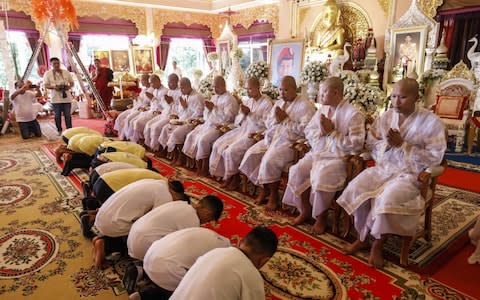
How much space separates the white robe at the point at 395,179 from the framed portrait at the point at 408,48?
6.12 meters

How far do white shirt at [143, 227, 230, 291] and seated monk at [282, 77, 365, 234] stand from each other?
1342 mm

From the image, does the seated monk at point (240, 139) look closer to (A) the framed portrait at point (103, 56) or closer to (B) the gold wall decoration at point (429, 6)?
(B) the gold wall decoration at point (429, 6)

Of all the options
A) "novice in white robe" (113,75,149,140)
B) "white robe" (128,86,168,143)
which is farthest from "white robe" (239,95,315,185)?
"novice in white robe" (113,75,149,140)

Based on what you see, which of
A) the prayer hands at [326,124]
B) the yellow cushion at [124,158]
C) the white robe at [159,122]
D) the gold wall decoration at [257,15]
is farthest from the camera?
the gold wall decoration at [257,15]

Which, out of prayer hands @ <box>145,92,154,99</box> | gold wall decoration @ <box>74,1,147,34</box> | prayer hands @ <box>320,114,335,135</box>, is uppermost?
gold wall decoration @ <box>74,1,147,34</box>

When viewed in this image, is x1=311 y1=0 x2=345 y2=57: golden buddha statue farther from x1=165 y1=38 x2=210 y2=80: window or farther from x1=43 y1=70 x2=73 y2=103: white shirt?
x1=43 y1=70 x2=73 y2=103: white shirt

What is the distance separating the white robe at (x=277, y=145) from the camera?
3.42 metres

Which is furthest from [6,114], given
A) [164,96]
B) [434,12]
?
[434,12]

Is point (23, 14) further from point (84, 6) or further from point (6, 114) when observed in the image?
point (6, 114)

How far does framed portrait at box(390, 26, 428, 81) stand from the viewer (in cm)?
776

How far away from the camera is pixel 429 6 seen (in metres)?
7.64

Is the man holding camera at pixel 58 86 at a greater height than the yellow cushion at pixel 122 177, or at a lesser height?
greater

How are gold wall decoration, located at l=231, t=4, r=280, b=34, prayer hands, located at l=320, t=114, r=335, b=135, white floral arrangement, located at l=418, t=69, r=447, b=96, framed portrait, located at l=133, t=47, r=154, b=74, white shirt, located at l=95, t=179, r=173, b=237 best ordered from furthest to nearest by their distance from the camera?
framed portrait, located at l=133, t=47, r=154, b=74, gold wall decoration, located at l=231, t=4, r=280, b=34, white floral arrangement, located at l=418, t=69, r=447, b=96, prayer hands, located at l=320, t=114, r=335, b=135, white shirt, located at l=95, t=179, r=173, b=237

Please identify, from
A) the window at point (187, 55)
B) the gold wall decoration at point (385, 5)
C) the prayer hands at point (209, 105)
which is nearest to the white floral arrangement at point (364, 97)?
the prayer hands at point (209, 105)
